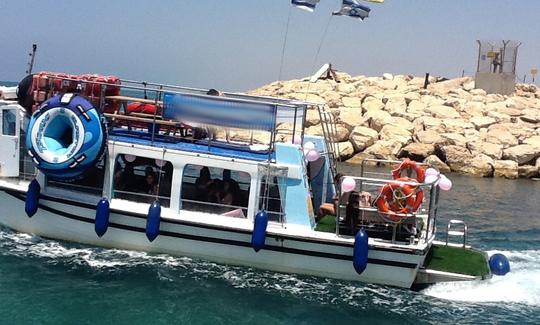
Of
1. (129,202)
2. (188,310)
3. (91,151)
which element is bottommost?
(188,310)

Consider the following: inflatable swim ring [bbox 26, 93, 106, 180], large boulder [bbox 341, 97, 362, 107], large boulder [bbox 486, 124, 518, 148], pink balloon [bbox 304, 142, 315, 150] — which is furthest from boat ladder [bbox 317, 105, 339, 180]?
large boulder [bbox 341, 97, 362, 107]

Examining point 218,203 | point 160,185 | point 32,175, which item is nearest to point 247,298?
point 218,203

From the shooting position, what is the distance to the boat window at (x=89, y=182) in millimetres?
13508

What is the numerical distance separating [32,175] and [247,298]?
19.0ft

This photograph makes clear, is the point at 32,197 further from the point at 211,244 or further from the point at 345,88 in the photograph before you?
the point at 345,88

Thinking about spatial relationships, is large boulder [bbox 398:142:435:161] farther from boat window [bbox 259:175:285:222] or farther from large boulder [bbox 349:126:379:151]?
boat window [bbox 259:175:285:222]

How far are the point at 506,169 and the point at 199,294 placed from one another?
2494 centimetres

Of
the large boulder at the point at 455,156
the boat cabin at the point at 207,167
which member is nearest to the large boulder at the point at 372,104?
the large boulder at the point at 455,156

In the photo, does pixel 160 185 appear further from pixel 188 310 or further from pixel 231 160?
pixel 188 310

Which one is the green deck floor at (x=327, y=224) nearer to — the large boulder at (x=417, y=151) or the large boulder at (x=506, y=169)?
the large boulder at (x=417, y=151)

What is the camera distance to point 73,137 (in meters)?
13.0

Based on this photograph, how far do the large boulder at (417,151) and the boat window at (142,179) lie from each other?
22.1 meters

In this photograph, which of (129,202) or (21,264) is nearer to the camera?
(21,264)

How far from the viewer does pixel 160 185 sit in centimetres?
1347
